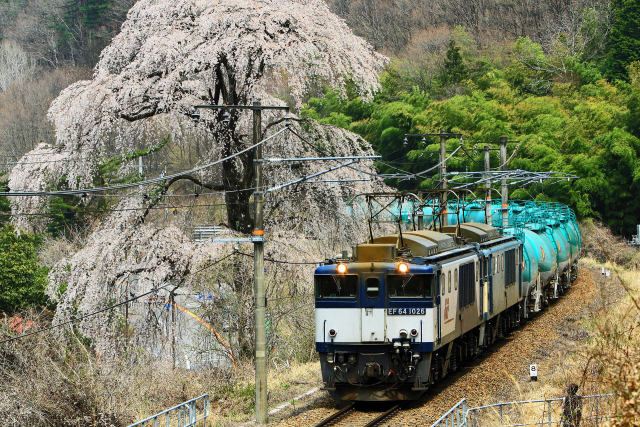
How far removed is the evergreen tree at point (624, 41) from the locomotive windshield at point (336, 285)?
A: 2007 inches

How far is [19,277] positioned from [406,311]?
801 inches

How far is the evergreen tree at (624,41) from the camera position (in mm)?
61406

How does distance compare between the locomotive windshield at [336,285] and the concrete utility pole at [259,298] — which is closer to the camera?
the concrete utility pole at [259,298]

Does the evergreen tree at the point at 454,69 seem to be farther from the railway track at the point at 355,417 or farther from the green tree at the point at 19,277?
the railway track at the point at 355,417

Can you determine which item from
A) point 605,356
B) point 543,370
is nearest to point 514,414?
point 543,370

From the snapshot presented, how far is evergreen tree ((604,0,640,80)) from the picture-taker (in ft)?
201

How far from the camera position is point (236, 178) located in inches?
866

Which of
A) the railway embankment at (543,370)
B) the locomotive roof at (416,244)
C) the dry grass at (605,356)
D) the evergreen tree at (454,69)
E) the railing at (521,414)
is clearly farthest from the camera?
the evergreen tree at (454,69)

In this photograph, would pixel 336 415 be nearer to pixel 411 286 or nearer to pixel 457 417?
pixel 411 286

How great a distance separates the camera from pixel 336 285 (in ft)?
49.9

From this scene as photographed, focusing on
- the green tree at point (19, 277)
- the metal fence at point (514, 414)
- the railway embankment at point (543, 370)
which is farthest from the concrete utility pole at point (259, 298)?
the green tree at point (19, 277)

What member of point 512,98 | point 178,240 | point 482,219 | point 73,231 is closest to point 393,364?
point 178,240

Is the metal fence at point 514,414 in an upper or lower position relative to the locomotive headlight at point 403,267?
lower

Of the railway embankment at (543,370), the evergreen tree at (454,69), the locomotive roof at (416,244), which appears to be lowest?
the railway embankment at (543,370)
